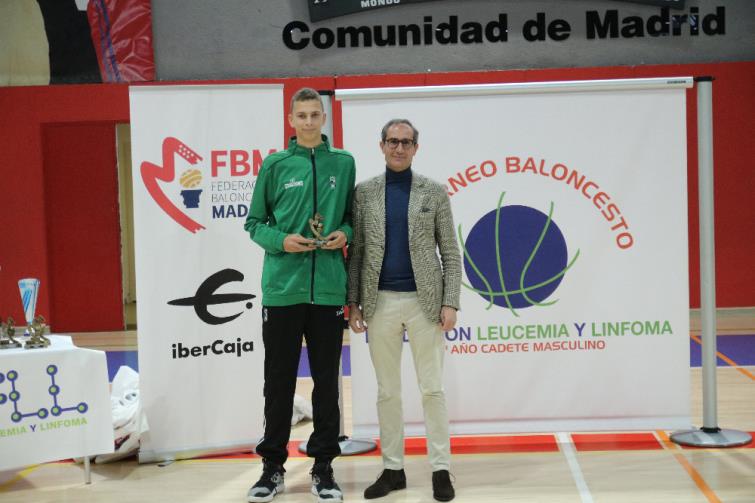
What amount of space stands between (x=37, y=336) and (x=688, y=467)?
304cm

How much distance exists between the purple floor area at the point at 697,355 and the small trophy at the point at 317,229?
2840mm

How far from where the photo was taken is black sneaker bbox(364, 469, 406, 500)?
12.4 feet

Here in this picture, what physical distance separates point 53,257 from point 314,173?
6.11m

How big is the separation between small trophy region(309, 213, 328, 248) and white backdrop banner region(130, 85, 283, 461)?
911mm

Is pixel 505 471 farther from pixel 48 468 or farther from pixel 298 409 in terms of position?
pixel 48 468

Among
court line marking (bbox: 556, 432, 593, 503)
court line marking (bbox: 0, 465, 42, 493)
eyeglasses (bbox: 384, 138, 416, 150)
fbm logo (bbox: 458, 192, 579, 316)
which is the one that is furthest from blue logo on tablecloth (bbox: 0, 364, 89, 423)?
court line marking (bbox: 556, 432, 593, 503)

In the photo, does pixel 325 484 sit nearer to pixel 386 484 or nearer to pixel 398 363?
pixel 386 484

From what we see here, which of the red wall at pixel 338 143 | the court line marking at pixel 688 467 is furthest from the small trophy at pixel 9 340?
the red wall at pixel 338 143

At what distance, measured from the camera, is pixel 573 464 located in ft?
13.8

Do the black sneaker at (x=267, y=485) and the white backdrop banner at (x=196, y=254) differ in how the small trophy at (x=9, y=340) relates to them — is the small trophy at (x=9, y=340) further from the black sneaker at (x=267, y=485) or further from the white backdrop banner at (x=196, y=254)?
the black sneaker at (x=267, y=485)

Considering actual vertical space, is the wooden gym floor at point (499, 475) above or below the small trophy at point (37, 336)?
below

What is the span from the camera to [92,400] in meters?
4.06

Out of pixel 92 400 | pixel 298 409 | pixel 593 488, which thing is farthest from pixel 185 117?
pixel 593 488

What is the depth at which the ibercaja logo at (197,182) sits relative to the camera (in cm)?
439
